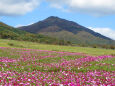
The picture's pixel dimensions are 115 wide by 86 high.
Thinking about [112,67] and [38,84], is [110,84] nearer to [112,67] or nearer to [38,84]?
[38,84]

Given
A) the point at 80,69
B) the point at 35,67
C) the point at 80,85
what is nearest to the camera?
the point at 80,85

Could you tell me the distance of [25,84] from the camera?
812 centimetres

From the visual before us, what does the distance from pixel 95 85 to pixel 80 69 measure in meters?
5.06

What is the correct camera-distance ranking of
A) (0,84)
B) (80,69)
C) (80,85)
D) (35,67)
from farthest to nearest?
→ (35,67)
(80,69)
(80,85)
(0,84)

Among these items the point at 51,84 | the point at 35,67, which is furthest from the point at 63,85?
the point at 35,67

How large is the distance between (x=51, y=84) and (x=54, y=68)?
226 inches

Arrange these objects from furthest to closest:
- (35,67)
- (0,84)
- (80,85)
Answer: (35,67), (80,85), (0,84)

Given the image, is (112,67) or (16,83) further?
(112,67)

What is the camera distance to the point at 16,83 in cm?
845

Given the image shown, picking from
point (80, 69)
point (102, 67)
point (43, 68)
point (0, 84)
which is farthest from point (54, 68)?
point (0, 84)

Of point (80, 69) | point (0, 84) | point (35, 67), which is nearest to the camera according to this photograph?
point (0, 84)

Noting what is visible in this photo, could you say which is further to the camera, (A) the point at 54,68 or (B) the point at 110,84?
(A) the point at 54,68

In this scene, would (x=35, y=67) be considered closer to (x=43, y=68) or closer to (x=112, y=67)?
(x=43, y=68)

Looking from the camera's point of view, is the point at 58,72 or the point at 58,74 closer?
the point at 58,74
